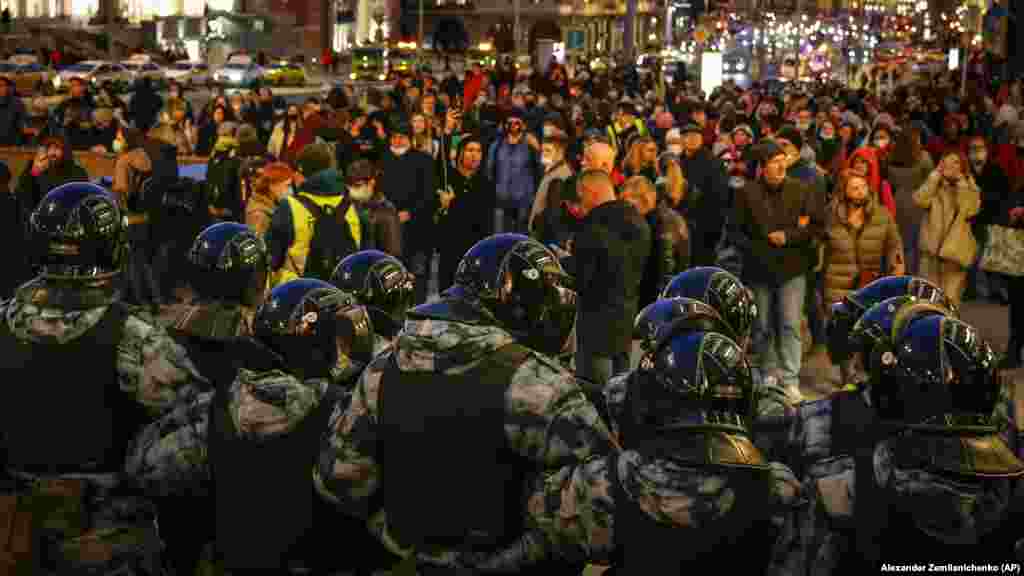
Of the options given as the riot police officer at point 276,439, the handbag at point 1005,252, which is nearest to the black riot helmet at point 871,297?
the riot police officer at point 276,439

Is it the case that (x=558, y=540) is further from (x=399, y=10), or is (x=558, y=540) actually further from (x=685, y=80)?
(x=399, y=10)

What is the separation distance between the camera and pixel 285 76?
6209 cm

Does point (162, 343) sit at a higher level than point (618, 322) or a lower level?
higher

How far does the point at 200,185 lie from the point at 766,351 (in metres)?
4.66

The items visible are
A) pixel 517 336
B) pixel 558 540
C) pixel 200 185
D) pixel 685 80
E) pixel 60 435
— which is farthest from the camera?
pixel 685 80

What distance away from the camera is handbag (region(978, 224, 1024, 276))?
12445mm

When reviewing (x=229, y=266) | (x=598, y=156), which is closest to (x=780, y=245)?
(x=598, y=156)

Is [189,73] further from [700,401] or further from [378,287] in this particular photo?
[700,401]

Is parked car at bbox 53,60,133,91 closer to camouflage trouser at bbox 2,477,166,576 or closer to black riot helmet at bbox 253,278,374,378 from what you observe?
camouflage trouser at bbox 2,477,166,576

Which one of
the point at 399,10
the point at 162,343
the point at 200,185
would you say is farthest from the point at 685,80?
the point at 399,10

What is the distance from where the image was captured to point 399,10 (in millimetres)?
114250

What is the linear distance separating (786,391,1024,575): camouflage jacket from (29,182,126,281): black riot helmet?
2689 mm

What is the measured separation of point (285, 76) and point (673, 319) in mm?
58344

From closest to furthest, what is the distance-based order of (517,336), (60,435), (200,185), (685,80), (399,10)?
(517,336), (60,435), (200,185), (685,80), (399,10)
